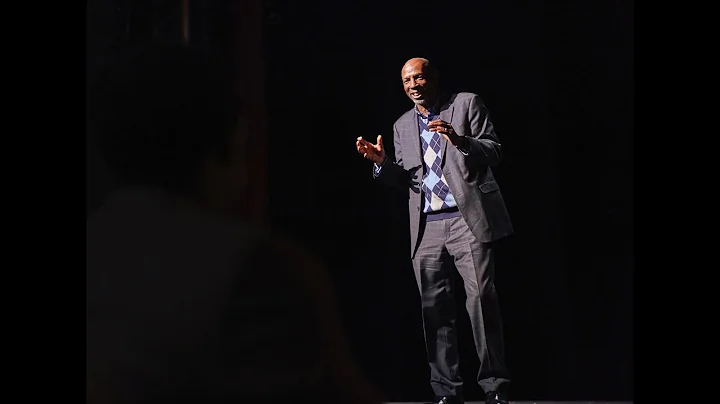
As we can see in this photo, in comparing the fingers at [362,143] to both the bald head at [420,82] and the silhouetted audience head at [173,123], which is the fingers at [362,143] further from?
the silhouetted audience head at [173,123]

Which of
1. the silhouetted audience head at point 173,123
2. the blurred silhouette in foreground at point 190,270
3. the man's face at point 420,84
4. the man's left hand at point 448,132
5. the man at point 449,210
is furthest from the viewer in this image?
the silhouetted audience head at point 173,123

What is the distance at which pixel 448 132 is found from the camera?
568 cm

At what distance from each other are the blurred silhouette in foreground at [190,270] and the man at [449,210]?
0.64 m

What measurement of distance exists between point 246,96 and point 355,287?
1.48 meters

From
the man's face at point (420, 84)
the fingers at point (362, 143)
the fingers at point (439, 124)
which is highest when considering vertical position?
the man's face at point (420, 84)

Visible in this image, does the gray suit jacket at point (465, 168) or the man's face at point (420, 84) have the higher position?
the man's face at point (420, 84)

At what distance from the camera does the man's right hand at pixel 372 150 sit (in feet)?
19.8

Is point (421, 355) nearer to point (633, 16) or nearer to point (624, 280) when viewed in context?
point (624, 280)

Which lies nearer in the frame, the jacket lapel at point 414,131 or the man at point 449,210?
the man at point 449,210

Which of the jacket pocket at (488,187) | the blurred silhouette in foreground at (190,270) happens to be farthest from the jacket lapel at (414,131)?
the blurred silhouette in foreground at (190,270)

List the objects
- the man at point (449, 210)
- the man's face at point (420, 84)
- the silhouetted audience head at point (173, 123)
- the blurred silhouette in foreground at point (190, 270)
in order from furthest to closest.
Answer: the silhouetted audience head at point (173, 123) < the blurred silhouette in foreground at point (190, 270) < the man's face at point (420, 84) < the man at point (449, 210)

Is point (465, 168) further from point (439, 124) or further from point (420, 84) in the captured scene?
point (420, 84)

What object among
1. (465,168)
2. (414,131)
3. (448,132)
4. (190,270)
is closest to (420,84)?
(414,131)

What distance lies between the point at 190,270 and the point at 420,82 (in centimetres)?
197
